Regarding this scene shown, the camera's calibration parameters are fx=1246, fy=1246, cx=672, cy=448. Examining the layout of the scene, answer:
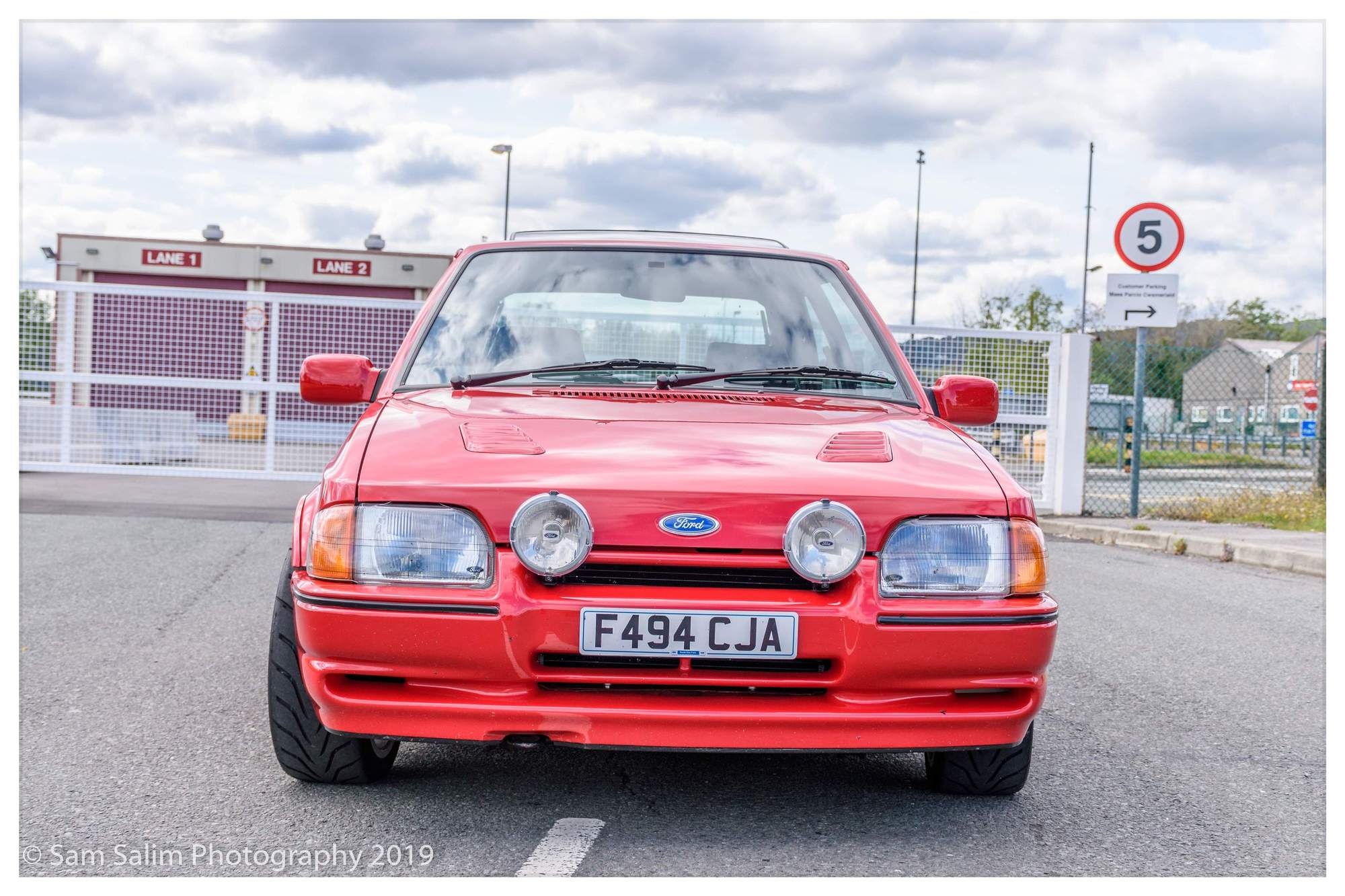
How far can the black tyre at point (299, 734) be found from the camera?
3.06 m

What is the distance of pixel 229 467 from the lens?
451 inches

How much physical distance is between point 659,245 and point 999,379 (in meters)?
8.05

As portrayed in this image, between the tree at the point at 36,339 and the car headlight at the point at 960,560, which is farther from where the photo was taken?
the tree at the point at 36,339

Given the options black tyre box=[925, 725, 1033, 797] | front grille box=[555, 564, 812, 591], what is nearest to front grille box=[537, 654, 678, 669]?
front grille box=[555, 564, 812, 591]

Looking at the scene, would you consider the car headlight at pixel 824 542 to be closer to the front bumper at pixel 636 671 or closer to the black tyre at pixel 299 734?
the front bumper at pixel 636 671

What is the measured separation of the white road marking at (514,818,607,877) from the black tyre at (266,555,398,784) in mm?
511

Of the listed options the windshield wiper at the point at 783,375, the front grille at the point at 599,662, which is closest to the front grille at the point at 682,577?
the front grille at the point at 599,662

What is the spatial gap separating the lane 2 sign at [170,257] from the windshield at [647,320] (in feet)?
106

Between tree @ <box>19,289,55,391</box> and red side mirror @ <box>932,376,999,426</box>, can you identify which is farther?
tree @ <box>19,289,55,391</box>

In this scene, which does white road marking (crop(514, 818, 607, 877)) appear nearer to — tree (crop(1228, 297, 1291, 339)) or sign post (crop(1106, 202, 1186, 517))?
sign post (crop(1106, 202, 1186, 517))

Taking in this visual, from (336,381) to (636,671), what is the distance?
5.42 ft

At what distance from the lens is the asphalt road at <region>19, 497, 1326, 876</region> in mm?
2762

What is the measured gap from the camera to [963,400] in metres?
3.87

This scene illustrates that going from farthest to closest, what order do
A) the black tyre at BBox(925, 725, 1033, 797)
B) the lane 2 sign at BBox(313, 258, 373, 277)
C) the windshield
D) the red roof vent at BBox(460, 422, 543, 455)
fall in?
the lane 2 sign at BBox(313, 258, 373, 277)
the windshield
the black tyre at BBox(925, 725, 1033, 797)
the red roof vent at BBox(460, 422, 543, 455)
